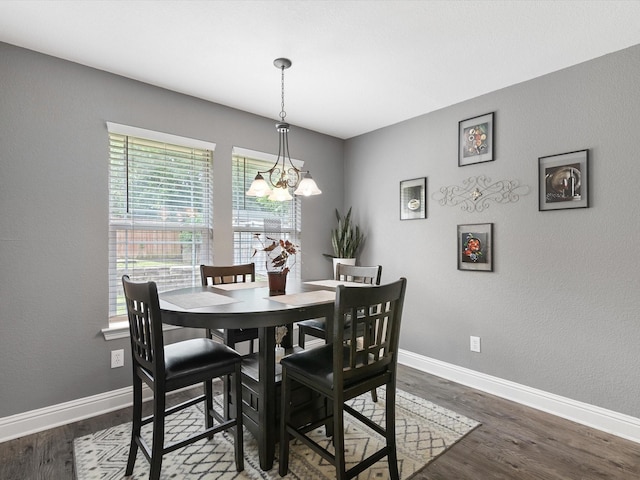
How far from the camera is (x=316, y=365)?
69.2 inches

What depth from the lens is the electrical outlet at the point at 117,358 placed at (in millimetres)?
2578

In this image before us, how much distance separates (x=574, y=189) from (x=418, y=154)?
1399 millimetres

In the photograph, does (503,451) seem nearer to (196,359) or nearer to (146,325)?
(196,359)

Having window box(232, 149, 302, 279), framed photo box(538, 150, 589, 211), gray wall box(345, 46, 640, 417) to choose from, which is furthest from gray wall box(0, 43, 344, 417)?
framed photo box(538, 150, 589, 211)

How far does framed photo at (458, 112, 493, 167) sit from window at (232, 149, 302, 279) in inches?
65.3

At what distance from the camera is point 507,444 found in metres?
2.12

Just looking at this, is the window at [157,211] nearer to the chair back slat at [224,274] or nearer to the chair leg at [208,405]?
the chair back slat at [224,274]

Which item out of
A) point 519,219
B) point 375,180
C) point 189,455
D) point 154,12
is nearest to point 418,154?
point 375,180

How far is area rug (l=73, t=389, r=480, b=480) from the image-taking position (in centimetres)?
184

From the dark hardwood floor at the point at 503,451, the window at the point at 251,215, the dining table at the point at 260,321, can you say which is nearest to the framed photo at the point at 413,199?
the window at the point at 251,215

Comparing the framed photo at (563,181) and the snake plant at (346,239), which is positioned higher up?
the framed photo at (563,181)

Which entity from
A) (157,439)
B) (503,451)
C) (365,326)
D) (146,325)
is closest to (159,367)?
(146,325)

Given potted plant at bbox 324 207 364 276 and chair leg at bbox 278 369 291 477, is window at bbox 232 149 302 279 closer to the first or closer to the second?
potted plant at bbox 324 207 364 276

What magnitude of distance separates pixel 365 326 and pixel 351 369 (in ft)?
0.68
